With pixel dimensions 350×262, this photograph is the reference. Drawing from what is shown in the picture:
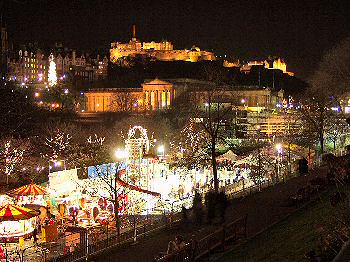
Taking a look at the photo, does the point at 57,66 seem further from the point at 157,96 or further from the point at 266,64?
the point at 266,64

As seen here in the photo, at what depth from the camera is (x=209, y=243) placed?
11570mm

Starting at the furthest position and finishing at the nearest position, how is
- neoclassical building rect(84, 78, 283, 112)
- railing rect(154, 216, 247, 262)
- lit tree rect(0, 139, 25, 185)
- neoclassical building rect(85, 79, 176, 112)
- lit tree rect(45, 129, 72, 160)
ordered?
neoclassical building rect(85, 79, 176, 112) < neoclassical building rect(84, 78, 283, 112) < lit tree rect(45, 129, 72, 160) < lit tree rect(0, 139, 25, 185) < railing rect(154, 216, 247, 262)

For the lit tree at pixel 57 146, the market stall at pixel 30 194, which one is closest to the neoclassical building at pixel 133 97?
the lit tree at pixel 57 146

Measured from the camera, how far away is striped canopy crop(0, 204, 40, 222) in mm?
15000

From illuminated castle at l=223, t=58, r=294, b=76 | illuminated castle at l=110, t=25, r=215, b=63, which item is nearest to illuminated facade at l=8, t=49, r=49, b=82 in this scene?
illuminated castle at l=110, t=25, r=215, b=63

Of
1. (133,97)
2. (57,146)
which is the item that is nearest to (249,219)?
(57,146)

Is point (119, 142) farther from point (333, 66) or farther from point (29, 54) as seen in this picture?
point (29, 54)

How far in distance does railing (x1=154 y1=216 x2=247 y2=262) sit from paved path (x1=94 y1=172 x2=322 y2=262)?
434 mm

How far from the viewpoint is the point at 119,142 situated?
45.0 metres

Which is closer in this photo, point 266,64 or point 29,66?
point 29,66

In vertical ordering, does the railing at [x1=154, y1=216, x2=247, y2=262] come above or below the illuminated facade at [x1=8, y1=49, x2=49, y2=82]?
below

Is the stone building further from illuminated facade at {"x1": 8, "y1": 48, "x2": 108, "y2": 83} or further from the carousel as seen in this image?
the carousel

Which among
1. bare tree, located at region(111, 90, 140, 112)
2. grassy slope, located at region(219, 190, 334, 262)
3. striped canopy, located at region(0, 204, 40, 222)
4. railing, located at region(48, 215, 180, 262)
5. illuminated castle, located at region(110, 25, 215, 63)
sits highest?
illuminated castle, located at region(110, 25, 215, 63)

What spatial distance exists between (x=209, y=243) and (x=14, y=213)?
21.7 ft
